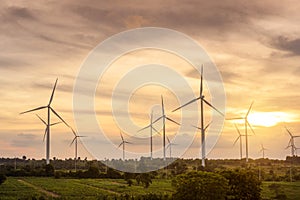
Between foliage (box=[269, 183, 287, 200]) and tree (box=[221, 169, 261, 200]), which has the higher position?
tree (box=[221, 169, 261, 200])

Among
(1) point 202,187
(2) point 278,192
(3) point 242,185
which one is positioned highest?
(3) point 242,185

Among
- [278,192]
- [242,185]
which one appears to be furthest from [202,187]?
[278,192]

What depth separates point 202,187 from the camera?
230 ft

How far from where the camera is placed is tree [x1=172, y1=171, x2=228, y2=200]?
70125 millimetres

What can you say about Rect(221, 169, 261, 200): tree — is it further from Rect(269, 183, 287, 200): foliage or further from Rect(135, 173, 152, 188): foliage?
Rect(135, 173, 152, 188): foliage

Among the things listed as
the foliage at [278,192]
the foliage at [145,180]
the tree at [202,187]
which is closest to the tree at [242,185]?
the tree at [202,187]

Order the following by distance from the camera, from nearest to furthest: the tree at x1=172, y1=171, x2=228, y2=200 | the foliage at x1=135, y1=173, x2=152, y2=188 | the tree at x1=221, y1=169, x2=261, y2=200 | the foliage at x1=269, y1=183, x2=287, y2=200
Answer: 1. the tree at x1=172, y1=171, x2=228, y2=200
2. the tree at x1=221, y1=169, x2=261, y2=200
3. the foliage at x1=269, y1=183, x2=287, y2=200
4. the foliage at x1=135, y1=173, x2=152, y2=188

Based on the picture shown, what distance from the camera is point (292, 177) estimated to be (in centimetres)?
15200

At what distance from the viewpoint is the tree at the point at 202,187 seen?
7012cm

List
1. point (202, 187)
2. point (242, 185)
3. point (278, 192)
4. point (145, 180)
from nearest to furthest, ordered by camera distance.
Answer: point (202, 187)
point (242, 185)
point (278, 192)
point (145, 180)

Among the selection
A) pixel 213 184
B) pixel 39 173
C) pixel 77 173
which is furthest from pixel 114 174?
pixel 213 184

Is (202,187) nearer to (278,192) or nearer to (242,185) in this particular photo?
(242,185)

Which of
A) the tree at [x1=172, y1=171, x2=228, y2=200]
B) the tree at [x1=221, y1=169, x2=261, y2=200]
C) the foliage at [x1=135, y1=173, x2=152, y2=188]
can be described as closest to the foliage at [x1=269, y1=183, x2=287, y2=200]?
the tree at [x1=221, y1=169, x2=261, y2=200]

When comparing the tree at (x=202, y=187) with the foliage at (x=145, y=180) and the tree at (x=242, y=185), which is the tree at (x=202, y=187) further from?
the foliage at (x=145, y=180)
